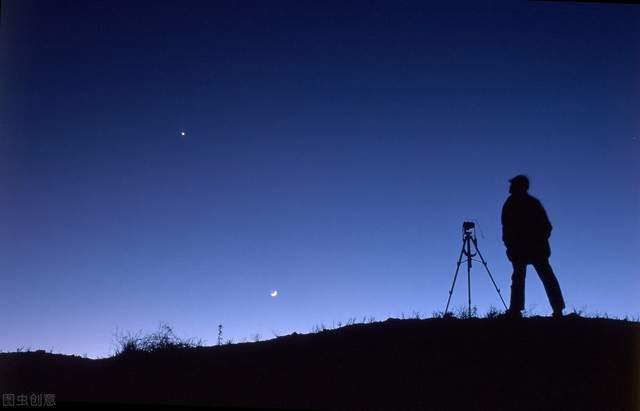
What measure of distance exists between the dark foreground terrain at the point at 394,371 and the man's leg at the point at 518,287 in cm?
29

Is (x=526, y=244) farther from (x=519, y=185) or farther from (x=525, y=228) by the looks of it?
(x=519, y=185)

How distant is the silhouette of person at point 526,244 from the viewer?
9.16 metres

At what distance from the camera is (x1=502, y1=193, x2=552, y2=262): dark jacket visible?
9312mm

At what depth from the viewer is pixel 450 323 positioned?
31.9 feet

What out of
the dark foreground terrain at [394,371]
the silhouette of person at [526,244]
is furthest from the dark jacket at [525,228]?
the dark foreground terrain at [394,371]

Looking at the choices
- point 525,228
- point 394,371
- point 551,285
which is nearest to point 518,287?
point 551,285

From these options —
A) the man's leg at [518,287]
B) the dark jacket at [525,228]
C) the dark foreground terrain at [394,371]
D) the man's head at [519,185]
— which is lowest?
the dark foreground terrain at [394,371]

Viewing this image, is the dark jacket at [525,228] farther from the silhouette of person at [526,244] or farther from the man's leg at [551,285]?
the man's leg at [551,285]

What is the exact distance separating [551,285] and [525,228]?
3.19ft

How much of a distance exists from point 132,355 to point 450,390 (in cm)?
607

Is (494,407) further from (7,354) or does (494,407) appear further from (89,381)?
(7,354)

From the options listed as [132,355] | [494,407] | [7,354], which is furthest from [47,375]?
[494,407]

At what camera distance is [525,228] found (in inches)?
370

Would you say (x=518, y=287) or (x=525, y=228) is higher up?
(x=525, y=228)
